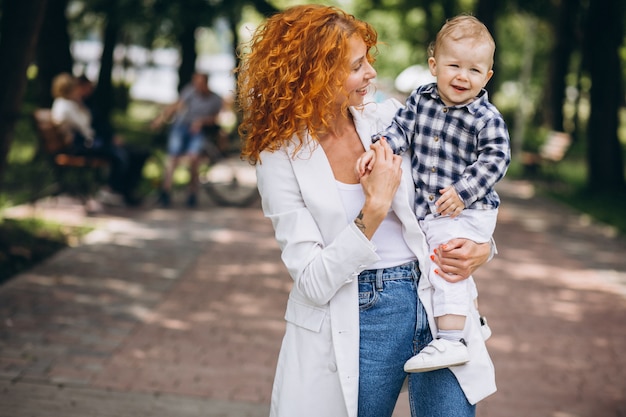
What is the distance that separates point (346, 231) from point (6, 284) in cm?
578

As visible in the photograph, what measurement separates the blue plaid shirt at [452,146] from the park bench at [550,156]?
1558cm

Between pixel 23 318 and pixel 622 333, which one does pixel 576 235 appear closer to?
pixel 622 333

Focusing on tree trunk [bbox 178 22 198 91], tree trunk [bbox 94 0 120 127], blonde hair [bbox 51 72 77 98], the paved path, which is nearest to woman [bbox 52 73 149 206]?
blonde hair [bbox 51 72 77 98]

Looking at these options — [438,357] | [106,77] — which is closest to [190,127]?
[106,77]

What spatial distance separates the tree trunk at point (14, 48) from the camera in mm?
7727

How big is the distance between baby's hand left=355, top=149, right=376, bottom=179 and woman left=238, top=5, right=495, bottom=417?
21 millimetres

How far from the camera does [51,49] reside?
1456 centimetres

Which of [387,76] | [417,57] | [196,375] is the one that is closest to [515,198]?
[196,375]

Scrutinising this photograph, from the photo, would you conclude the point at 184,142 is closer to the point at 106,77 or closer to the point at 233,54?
the point at 233,54

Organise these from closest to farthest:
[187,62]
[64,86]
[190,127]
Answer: [64,86], [190,127], [187,62]

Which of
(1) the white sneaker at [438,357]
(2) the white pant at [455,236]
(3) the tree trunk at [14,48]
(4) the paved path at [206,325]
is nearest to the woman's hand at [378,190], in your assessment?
(2) the white pant at [455,236]

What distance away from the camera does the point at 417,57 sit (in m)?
35.1

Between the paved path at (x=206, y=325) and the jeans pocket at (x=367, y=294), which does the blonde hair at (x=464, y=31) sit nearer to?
the jeans pocket at (x=367, y=294)

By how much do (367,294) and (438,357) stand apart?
0.28m
